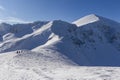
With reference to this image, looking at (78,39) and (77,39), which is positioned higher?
(78,39)

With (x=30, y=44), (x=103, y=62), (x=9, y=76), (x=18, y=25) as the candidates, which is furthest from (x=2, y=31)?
(x=9, y=76)

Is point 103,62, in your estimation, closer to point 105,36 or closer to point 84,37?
point 84,37

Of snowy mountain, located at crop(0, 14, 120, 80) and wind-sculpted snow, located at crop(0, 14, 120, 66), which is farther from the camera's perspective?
wind-sculpted snow, located at crop(0, 14, 120, 66)

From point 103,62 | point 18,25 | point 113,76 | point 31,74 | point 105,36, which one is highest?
point 18,25

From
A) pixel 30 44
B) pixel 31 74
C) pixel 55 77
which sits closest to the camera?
pixel 55 77

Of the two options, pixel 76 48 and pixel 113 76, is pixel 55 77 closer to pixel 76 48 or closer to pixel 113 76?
pixel 113 76

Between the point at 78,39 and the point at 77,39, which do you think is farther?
the point at 78,39

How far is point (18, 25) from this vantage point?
162375 millimetres

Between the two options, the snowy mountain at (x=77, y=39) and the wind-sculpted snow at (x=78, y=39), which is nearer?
the snowy mountain at (x=77, y=39)

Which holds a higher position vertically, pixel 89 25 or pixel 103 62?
pixel 89 25

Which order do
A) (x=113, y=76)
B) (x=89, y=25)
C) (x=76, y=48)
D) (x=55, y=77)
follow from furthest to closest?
(x=89, y=25) < (x=76, y=48) < (x=55, y=77) < (x=113, y=76)

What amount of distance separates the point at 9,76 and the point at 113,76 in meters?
9.88

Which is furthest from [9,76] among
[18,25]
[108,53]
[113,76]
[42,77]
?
[18,25]

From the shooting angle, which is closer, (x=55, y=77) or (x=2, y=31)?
(x=55, y=77)
